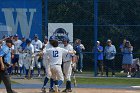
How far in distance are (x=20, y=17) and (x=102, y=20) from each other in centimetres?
574

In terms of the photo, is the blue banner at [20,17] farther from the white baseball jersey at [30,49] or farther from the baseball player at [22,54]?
the white baseball jersey at [30,49]

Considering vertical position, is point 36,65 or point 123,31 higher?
point 123,31

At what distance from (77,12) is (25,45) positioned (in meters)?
6.46

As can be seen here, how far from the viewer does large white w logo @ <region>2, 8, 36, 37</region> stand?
98.5 feet

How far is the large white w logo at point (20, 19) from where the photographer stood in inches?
1182

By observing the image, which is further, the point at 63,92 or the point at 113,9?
the point at 113,9

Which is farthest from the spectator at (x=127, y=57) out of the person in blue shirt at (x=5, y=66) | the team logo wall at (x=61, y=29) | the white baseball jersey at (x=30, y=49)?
the person in blue shirt at (x=5, y=66)

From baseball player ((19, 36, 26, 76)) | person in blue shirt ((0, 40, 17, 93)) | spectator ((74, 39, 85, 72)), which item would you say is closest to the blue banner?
baseball player ((19, 36, 26, 76))

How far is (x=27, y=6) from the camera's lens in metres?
30.1

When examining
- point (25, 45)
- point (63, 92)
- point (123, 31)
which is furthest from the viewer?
point (123, 31)

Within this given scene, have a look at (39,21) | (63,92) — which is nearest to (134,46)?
(39,21)

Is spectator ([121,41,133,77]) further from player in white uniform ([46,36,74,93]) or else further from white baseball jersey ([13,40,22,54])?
player in white uniform ([46,36,74,93])

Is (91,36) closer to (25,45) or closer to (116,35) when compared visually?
(116,35)

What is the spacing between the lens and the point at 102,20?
3362 cm
